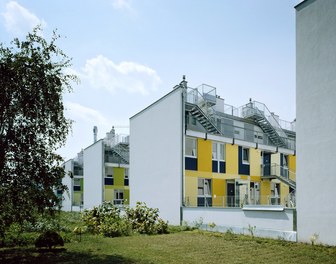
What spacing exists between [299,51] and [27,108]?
1157 centimetres

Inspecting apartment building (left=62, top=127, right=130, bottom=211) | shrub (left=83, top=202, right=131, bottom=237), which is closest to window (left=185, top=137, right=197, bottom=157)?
shrub (left=83, top=202, right=131, bottom=237)

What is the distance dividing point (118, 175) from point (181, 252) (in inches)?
1140

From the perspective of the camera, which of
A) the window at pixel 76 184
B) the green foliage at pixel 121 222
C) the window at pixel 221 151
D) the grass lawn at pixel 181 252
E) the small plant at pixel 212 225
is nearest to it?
the grass lawn at pixel 181 252

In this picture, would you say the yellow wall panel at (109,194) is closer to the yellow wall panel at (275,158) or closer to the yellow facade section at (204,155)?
the yellow facade section at (204,155)

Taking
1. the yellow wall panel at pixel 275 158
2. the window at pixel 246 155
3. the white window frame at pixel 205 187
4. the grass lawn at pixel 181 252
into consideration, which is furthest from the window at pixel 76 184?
the grass lawn at pixel 181 252

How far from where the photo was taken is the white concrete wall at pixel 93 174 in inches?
1520

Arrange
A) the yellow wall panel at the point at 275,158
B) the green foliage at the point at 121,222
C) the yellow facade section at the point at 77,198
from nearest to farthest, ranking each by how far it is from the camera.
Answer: the green foliage at the point at 121,222 < the yellow wall panel at the point at 275,158 < the yellow facade section at the point at 77,198

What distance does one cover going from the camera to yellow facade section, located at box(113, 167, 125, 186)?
130 feet

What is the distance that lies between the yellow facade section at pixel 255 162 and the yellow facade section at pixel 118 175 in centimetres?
1801

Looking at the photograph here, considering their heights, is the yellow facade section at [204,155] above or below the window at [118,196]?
above

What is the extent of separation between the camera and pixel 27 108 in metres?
11.4

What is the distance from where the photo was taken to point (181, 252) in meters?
11.7

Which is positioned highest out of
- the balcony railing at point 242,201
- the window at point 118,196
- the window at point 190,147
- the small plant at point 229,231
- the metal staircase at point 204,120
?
the metal staircase at point 204,120

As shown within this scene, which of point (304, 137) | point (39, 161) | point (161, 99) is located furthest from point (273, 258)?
point (161, 99)
